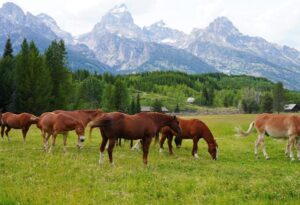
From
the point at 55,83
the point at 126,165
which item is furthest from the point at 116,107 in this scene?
the point at 126,165

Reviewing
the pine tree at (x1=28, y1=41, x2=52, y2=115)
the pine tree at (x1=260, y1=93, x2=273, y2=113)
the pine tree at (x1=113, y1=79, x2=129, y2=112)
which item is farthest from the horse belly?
the pine tree at (x1=260, y1=93, x2=273, y2=113)

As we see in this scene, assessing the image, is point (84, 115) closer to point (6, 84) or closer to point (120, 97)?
point (6, 84)

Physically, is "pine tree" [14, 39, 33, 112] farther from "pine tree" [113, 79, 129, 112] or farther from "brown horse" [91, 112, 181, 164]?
"pine tree" [113, 79, 129, 112]

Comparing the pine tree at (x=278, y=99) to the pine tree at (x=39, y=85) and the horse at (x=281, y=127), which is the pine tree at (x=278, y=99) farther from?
the horse at (x=281, y=127)

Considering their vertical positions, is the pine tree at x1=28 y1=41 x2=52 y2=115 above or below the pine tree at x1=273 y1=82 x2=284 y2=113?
below

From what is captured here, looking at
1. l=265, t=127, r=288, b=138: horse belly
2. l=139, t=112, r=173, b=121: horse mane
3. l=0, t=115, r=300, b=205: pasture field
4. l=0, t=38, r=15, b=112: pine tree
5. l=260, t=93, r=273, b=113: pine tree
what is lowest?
l=0, t=115, r=300, b=205: pasture field

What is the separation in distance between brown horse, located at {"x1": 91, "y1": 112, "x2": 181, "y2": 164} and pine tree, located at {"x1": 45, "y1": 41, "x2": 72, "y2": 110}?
2467 inches

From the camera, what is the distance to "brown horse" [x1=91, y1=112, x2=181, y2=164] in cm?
1875

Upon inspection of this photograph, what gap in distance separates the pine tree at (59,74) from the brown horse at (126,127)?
2467 inches

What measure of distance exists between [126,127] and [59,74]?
225ft

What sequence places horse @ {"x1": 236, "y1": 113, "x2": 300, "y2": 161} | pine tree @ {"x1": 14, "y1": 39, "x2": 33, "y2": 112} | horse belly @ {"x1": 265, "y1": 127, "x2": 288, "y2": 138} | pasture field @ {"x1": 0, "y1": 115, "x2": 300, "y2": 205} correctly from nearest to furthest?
pasture field @ {"x1": 0, "y1": 115, "x2": 300, "y2": 205}
horse @ {"x1": 236, "y1": 113, "x2": 300, "y2": 161}
horse belly @ {"x1": 265, "y1": 127, "x2": 288, "y2": 138}
pine tree @ {"x1": 14, "y1": 39, "x2": 33, "y2": 112}

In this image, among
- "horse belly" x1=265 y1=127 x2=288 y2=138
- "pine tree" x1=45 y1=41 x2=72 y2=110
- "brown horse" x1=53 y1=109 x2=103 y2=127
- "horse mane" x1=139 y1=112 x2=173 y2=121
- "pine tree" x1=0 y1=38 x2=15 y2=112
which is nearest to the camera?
"horse mane" x1=139 y1=112 x2=173 y2=121

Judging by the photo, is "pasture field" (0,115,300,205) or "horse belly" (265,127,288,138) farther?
"horse belly" (265,127,288,138)

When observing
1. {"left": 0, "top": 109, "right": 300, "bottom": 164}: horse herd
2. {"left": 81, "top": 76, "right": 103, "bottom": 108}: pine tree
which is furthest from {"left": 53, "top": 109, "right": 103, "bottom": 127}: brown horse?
{"left": 81, "top": 76, "right": 103, "bottom": 108}: pine tree
